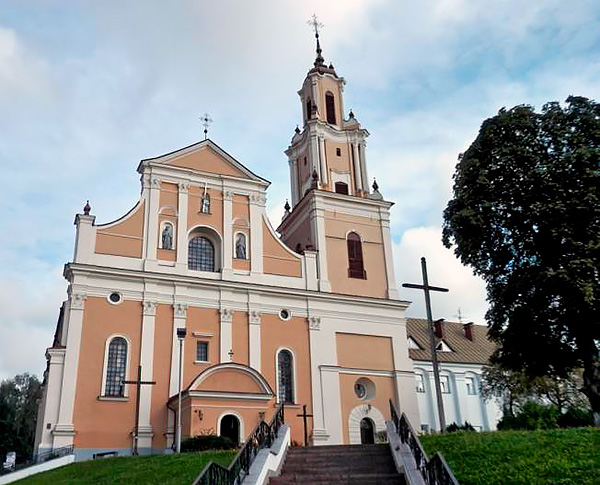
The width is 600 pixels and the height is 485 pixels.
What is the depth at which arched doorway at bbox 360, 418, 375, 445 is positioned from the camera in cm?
3006

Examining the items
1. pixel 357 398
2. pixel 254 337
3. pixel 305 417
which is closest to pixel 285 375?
pixel 254 337

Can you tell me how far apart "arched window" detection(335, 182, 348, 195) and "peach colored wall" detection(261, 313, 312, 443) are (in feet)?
28.7

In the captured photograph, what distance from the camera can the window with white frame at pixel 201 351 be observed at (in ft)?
92.8

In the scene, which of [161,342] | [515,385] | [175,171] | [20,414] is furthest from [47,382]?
[20,414]

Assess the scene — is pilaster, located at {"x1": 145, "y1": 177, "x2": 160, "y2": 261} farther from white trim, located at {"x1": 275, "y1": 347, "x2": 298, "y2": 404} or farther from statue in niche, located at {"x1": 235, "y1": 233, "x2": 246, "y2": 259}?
white trim, located at {"x1": 275, "y1": 347, "x2": 298, "y2": 404}

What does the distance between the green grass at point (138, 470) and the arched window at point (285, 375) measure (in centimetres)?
1070

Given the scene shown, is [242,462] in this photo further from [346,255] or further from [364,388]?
[346,255]

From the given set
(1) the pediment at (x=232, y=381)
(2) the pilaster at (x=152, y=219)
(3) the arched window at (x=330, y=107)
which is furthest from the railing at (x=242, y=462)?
(3) the arched window at (x=330, y=107)

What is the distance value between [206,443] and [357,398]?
9.98 m

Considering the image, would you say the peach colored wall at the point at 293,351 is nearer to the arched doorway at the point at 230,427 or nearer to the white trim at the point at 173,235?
the arched doorway at the point at 230,427

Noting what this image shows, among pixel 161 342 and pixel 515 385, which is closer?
pixel 161 342

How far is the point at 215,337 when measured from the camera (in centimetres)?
2889

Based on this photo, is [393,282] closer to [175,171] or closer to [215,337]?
[215,337]

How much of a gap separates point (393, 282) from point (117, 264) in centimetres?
1453
